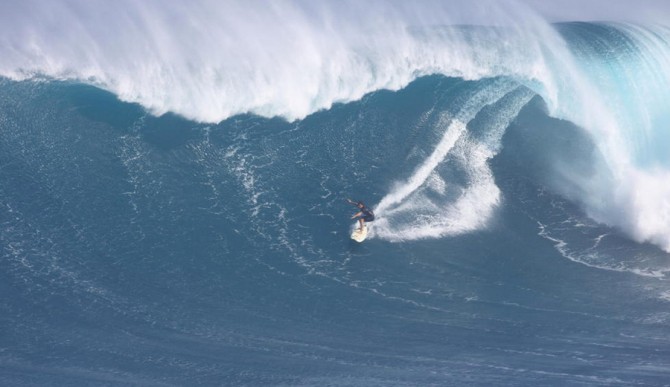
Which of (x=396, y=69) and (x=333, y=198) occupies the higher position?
(x=396, y=69)

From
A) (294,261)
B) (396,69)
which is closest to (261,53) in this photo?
(396,69)

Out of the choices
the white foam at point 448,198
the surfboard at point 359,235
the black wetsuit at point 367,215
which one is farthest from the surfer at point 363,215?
the surfboard at point 359,235

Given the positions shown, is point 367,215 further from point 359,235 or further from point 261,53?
point 261,53

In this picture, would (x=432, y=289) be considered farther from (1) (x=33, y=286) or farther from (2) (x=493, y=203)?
(1) (x=33, y=286)

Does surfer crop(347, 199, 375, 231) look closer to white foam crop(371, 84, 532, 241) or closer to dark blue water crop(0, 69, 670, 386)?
white foam crop(371, 84, 532, 241)

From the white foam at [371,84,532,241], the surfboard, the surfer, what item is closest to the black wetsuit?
the surfer

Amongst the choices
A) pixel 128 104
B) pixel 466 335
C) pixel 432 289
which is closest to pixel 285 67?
pixel 128 104

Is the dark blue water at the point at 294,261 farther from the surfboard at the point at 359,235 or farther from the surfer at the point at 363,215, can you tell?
the surfer at the point at 363,215
